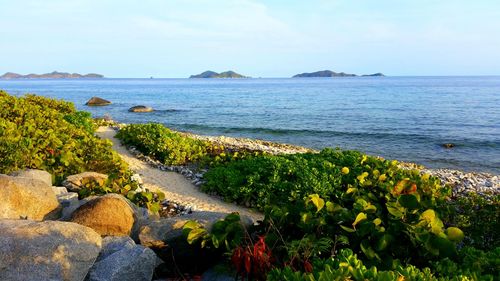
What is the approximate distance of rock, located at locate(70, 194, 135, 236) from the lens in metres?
5.55

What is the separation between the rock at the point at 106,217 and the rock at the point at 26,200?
71 centimetres

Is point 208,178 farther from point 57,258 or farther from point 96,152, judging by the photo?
point 57,258

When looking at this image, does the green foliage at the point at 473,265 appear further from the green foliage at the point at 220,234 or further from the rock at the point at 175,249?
the rock at the point at 175,249

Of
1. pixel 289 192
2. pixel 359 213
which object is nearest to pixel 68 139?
pixel 289 192

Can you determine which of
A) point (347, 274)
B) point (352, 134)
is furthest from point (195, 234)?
point (352, 134)

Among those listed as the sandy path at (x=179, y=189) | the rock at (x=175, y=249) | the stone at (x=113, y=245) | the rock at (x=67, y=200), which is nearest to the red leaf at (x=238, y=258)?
the rock at (x=175, y=249)

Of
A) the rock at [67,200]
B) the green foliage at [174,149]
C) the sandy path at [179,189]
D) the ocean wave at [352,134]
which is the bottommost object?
the ocean wave at [352,134]

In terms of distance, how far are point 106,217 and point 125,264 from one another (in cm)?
124

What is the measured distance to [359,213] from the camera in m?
4.18

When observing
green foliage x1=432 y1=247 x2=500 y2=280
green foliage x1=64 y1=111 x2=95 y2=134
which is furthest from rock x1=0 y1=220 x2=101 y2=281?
green foliage x1=64 y1=111 x2=95 y2=134

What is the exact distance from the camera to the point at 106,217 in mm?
5590

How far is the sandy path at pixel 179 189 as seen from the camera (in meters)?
9.84

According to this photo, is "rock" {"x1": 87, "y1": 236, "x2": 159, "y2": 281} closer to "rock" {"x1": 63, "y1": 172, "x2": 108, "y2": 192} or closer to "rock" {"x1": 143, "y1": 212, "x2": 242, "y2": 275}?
"rock" {"x1": 143, "y1": 212, "x2": 242, "y2": 275}

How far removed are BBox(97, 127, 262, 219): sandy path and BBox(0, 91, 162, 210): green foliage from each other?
33.5 inches
